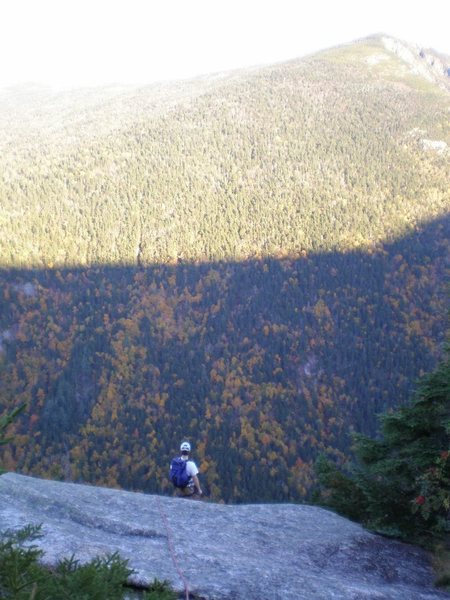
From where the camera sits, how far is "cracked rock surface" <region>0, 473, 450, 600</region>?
24.8ft

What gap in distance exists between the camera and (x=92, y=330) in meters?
82.7

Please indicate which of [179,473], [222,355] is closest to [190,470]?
[179,473]

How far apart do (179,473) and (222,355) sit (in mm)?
66411

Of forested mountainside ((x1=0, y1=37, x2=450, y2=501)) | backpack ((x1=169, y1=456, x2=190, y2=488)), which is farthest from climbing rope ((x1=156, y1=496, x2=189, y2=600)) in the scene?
forested mountainside ((x1=0, y1=37, x2=450, y2=501))

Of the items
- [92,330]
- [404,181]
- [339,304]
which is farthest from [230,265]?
[404,181]

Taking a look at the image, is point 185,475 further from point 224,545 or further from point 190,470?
point 224,545

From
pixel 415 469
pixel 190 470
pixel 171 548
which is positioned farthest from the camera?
pixel 190 470

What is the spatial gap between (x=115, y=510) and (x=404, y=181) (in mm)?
110729

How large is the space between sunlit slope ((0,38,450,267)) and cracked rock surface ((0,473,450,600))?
85783mm

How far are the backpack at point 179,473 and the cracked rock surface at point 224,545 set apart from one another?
1.76 m

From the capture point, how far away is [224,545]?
30.1ft

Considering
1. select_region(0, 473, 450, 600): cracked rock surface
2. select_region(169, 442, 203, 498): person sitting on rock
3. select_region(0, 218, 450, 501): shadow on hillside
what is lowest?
select_region(0, 218, 450, 501): shadow on hillside

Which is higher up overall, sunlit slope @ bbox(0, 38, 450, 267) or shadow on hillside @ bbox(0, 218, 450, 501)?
sunlit slope @ bbox(0, 38, 450, 267)

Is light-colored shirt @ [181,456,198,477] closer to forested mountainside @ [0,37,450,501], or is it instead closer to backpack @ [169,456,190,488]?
backpack @ [169,456,190,488]
